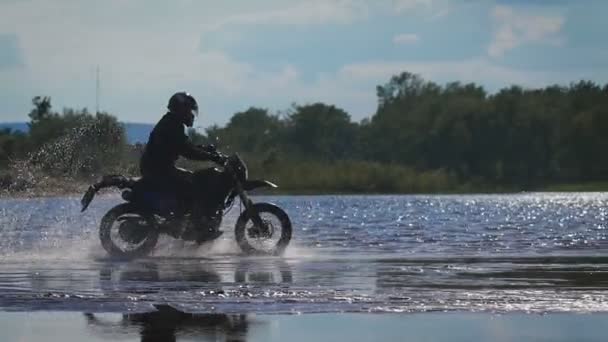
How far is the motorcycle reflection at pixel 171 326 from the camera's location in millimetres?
11336

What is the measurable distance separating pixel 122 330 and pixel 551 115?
134 m

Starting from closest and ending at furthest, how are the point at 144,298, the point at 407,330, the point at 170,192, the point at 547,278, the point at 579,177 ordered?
1. the point at 407,330
2. the point at 144,298
3. the point at 547,278
4. the point at 170,192
5. the point at 579,177

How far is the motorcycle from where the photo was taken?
857 inches

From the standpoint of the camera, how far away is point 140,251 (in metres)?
21.9

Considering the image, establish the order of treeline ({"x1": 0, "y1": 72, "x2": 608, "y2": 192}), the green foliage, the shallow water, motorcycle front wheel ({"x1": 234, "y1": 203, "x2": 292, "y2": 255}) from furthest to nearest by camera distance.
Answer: treeline ({"x1": 0, "y1": 72, "x2": 608, "y2": 192}) → the green foliage → motorcycle front wheel ({"x1": 234, "y1": 203, "x2": 292, "y2": 255}) → the shallow water

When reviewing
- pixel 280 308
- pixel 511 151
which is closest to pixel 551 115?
pixel 511 151

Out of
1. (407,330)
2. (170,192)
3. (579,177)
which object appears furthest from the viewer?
(579,177)

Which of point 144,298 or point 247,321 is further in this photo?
point 144,298

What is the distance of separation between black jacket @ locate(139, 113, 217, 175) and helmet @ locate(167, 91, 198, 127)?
11 cm

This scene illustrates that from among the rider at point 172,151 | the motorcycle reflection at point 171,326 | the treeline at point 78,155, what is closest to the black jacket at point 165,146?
the rider at point 172,151

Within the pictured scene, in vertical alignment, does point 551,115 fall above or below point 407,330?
above

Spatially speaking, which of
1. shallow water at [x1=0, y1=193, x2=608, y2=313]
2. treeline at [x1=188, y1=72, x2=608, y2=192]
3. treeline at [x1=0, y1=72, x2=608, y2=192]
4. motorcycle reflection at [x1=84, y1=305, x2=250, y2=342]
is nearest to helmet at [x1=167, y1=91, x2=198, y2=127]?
shallow water at [x1=0, y1=193, x2=608, y2=313]

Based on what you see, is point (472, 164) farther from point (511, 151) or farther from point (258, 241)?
point (258, 241)

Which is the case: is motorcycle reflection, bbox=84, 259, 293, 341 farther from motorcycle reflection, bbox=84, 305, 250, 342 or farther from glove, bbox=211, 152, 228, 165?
glove, bbox=211, 152, 228, 165
